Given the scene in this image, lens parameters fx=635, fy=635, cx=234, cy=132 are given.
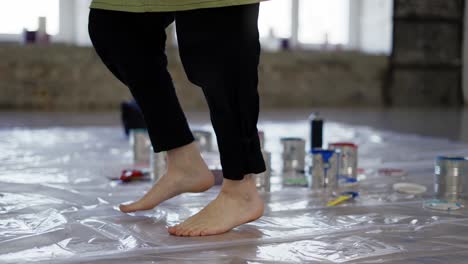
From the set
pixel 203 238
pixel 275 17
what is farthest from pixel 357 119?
pixel 203 238

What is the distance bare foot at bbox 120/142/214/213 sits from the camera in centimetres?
160

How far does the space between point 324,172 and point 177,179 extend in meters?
0.58

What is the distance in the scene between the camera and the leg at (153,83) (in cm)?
146

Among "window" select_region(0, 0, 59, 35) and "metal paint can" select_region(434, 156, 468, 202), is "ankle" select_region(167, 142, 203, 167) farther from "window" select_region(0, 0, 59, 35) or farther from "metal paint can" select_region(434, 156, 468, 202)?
"window" select_region(0, 0, 59, 35)

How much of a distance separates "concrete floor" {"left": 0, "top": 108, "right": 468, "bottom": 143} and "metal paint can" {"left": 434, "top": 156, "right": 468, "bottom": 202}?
64.9 inches

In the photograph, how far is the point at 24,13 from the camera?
553cm

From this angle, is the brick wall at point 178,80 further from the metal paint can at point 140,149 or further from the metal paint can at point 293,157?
the metal paint can at point 293,157

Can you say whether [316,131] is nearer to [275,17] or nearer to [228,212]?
[228,212]

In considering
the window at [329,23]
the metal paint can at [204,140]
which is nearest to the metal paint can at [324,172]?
the metal paint can at [204,140]

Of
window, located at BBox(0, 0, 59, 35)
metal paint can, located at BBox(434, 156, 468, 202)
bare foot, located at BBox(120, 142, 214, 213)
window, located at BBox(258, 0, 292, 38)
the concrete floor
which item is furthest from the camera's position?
window, located at BBox(258, 0, 292, 38)

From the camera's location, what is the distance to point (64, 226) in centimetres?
146

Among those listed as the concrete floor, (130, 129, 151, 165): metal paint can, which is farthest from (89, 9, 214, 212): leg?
the concrete floor

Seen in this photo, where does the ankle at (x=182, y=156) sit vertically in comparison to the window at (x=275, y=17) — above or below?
below

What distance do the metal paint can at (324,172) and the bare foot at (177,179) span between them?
48 cm
